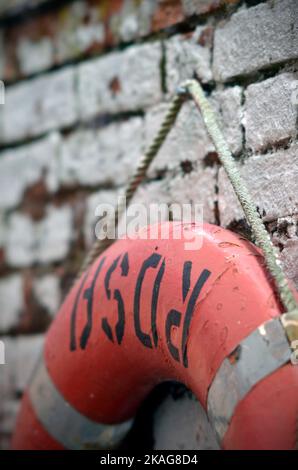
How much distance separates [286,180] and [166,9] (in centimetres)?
52

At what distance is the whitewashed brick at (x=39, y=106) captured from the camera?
1.65 m

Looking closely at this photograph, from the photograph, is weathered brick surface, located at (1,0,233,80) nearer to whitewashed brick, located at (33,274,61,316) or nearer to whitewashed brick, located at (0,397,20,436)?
whitewashed brick, located at (33,274,61,316)

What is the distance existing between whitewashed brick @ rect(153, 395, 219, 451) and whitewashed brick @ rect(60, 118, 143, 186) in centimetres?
50

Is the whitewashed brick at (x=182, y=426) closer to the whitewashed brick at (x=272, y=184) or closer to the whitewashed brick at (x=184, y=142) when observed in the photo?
the whitewashed brick at (x=272, y=184)

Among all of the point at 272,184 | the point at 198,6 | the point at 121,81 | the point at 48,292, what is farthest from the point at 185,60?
the point at 48,292

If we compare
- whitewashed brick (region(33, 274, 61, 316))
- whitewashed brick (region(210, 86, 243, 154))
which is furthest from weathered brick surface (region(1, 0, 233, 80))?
whitewashed brick (region(33, 274, 61, 316))

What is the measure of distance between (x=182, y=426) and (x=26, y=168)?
82 cm

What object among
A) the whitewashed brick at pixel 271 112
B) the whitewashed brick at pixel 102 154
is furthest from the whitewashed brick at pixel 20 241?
the whitewashed brick at pixel 271 112

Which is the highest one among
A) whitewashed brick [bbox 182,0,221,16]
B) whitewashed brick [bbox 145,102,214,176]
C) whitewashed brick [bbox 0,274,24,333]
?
whitewashed brick [bbox 182,0,221,16]

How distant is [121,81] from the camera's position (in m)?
1.50

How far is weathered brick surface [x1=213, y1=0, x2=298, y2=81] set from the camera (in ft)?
3.66

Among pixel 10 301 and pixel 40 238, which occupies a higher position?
pixel 40 238

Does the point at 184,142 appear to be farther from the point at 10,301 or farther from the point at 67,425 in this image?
the point at 10,301

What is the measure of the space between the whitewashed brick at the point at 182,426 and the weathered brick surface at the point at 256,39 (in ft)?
1.93
